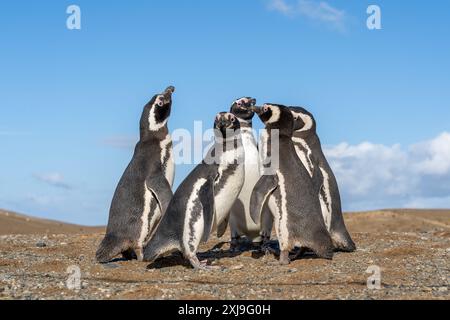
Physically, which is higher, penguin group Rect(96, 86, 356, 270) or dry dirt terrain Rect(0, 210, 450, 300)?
penguin group Rect(96, 86, 356, 270)

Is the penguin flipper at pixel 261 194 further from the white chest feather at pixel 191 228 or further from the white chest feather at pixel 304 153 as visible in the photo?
the white chest feather at pixel 304 153

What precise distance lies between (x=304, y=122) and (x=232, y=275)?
336 centimetres

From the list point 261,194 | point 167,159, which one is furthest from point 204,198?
point 167,159

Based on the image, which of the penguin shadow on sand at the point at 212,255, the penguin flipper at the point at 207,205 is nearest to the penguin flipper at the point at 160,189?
the penguin shadow on sand at the point at 212,255

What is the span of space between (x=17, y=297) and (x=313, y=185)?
15.3 ft

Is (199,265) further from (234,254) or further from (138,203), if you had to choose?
(234,254)

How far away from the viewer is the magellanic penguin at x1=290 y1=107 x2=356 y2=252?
35.4 feet

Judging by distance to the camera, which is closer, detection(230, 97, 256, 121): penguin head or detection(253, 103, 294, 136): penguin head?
detection(253, 103, 294, 136): penguin head

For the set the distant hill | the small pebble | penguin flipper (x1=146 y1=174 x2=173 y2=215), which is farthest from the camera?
the distant hill

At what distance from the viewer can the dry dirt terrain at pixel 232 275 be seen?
7.34 metres

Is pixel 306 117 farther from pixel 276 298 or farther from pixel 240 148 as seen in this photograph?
pixel 276 298

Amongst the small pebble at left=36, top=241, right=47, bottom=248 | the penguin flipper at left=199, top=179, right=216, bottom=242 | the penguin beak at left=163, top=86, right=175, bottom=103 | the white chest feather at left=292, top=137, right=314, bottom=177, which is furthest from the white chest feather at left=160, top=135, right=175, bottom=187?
the small pebble at left=36, top=241, right=47, bottom=248
